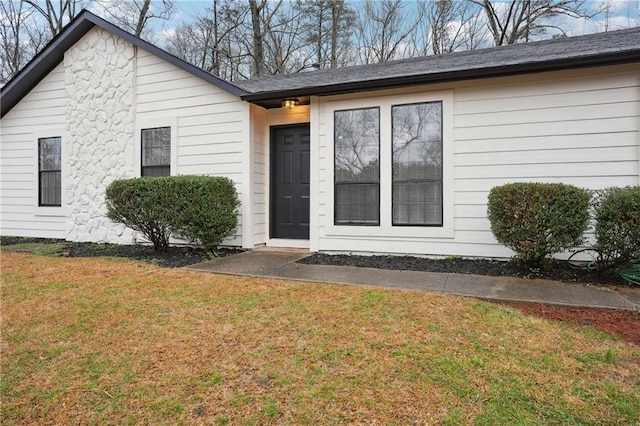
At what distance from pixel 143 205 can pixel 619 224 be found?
6.24 m

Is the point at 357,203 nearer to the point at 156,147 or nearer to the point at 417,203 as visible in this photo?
the point at 417,203

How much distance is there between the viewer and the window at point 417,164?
17.8 ft

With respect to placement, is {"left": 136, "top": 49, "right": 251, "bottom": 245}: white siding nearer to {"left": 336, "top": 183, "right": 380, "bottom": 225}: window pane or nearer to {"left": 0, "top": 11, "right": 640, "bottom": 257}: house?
{"left": 0, "top": 11, "right": 640, "bottom": 257}: house

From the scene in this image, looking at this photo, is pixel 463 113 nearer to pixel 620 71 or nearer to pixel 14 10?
pixel 620 71

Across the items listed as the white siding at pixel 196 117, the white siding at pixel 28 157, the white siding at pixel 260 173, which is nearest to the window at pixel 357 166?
the white siding at pixel 260 173

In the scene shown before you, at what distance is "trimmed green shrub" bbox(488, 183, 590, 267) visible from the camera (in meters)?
4.01

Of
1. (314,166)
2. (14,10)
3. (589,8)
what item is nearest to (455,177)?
(314,166)

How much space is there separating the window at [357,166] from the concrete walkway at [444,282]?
3.81 feet

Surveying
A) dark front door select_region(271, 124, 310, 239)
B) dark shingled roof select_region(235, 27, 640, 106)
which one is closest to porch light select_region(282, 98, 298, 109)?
dark shingled roof select_region(235, 27, 640, 106)

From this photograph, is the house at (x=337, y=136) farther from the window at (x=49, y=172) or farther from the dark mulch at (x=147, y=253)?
the dark mulch at (x=147, y=253)

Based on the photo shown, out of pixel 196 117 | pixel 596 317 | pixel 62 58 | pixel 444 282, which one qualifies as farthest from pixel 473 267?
pixel 62 58

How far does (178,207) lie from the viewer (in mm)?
5688

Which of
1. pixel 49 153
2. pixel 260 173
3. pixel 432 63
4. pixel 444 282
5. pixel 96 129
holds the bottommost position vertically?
pixel 444 282

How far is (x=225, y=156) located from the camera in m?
6.66
